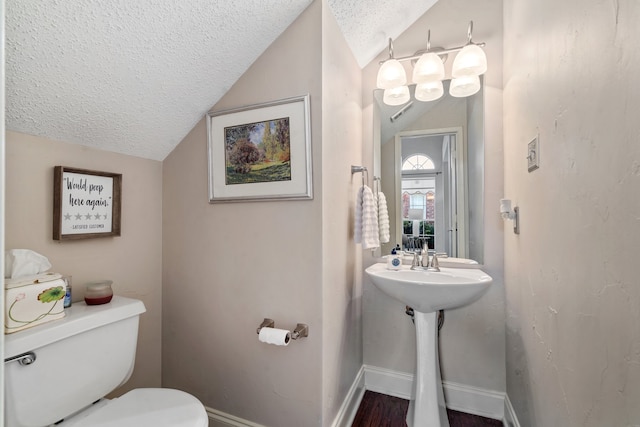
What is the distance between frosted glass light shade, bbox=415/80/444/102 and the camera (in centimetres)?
164

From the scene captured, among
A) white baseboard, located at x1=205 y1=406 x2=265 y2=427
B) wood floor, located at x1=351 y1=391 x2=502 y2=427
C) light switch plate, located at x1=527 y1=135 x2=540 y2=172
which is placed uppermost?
light switch plate, located at x1=527 y1=135 x2=540 y2=172

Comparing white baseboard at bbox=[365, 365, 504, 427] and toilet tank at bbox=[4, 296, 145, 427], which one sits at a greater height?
toilet tank at bbox=[4, 296, 145, 427]

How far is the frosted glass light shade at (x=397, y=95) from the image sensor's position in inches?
67.5

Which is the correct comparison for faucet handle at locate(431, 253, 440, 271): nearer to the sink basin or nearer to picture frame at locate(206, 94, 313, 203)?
the sink basin

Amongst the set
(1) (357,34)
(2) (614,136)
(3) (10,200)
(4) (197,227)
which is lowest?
(4) (197,227)

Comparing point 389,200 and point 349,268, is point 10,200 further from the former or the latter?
point 389,200

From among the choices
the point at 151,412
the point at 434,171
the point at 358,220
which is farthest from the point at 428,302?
the point at 151,412

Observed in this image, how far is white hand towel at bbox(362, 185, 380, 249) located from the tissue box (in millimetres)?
1315

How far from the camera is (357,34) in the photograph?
1.57m

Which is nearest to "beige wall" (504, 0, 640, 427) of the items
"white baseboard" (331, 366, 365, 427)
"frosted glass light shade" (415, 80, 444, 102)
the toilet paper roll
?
"frosted glass light shade" (415, 80, 444, 102)

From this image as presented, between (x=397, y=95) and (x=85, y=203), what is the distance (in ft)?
5.62

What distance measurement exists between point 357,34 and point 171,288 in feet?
5.71

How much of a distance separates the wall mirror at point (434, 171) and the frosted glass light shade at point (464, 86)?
5 cm

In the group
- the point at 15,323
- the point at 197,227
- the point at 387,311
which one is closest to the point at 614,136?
the point at 387,311
